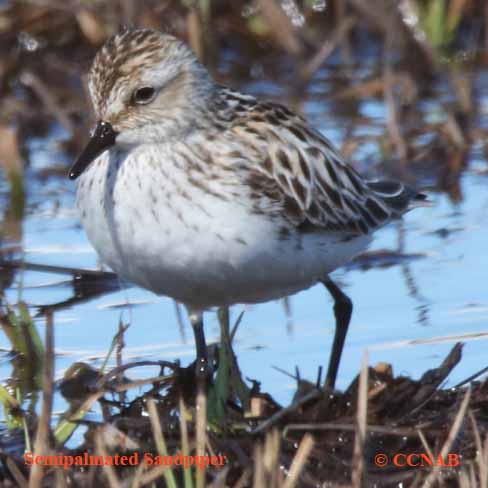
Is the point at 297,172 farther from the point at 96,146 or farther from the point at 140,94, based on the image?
the point at 96,146

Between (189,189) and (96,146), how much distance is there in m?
0.39

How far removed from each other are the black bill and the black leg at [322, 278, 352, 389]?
1.32 meters

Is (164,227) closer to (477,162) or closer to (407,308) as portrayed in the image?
(407,308)

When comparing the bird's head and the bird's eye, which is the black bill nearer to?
the bird's head

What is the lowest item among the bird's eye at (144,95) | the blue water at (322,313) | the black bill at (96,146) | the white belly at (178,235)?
the blue water at (322,313)

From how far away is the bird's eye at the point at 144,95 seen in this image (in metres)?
5.35

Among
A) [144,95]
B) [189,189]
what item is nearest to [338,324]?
[189,189]

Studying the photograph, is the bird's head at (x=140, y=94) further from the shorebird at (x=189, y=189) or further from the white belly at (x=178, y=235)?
the white belly at (x=178, y=235)

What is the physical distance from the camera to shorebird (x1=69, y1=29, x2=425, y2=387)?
518 cm

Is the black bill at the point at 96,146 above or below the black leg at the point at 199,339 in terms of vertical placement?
above

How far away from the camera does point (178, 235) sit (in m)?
5.14

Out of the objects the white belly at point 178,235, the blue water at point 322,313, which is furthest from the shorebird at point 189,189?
the blue water at point 322,313

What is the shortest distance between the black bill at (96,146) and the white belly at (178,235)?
103mm

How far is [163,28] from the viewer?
931 cm
